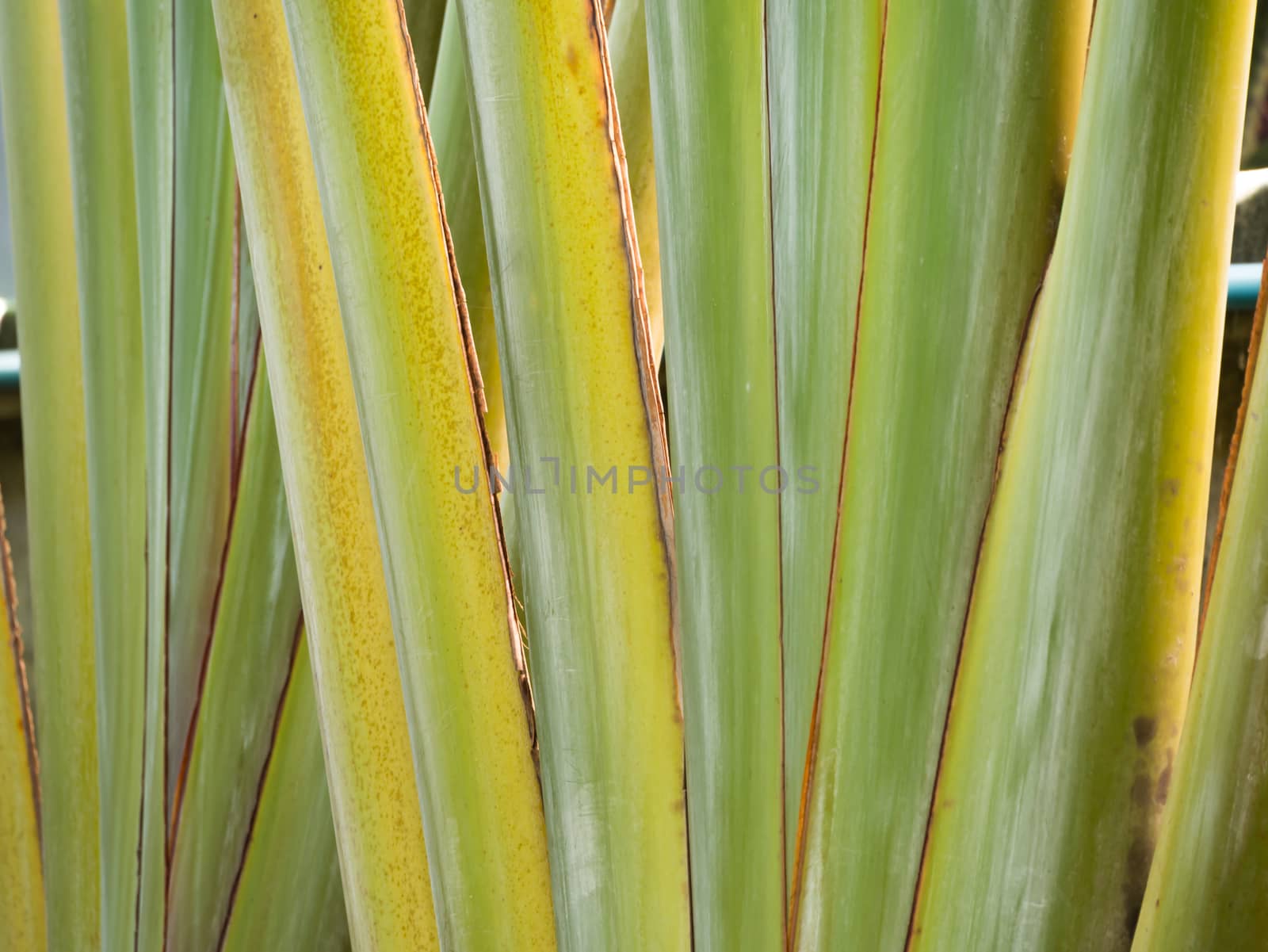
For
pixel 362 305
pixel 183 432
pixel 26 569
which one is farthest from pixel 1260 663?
pixel 26 569

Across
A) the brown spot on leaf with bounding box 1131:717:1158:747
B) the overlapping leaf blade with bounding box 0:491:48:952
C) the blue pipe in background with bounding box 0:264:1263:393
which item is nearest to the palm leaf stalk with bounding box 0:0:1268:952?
the brown spot on leaf with bounding box 1131:717:1158:747

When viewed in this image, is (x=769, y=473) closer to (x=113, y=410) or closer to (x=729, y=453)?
(x=729, y=453)

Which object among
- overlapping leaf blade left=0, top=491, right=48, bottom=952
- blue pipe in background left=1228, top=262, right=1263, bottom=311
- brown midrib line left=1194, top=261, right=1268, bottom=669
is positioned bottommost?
overlapping leaf blade left=0, top=491, right=48, bottom=952

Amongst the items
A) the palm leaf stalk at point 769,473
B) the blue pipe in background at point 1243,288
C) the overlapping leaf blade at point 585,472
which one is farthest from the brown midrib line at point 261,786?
the blue pipe in background at point 1243,288

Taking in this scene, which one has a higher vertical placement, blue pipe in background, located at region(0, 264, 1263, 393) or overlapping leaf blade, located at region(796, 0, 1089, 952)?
blue pipe in background, located at region(0, 264, 1263, 393)

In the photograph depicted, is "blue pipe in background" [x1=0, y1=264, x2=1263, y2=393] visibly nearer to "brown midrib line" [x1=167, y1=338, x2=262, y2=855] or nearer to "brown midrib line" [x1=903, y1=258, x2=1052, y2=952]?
"brown midrib line" [x1=167, y1=338, x2=262, y2=855]
